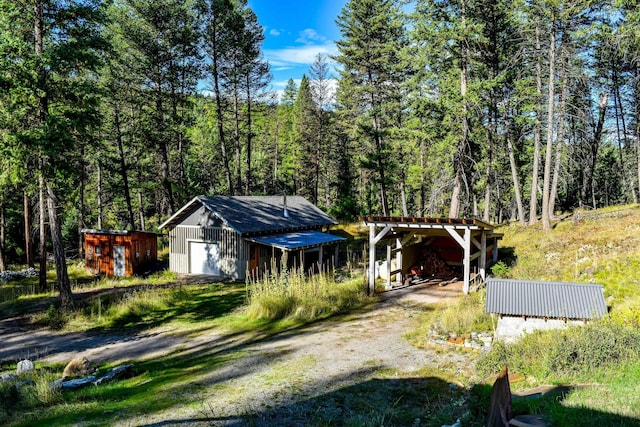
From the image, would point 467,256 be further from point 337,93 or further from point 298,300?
point 337,93

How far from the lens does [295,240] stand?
20.6 m

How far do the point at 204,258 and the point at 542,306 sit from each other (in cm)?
1629

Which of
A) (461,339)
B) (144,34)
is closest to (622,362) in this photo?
(461,339)

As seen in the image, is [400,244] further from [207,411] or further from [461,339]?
[207,411]

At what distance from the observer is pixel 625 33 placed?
571 inches

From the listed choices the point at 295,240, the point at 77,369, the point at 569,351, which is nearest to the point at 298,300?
the point at 77,369

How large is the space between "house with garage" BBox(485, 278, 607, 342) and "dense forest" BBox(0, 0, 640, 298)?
9975 mm

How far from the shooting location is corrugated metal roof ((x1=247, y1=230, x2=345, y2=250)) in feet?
63.3

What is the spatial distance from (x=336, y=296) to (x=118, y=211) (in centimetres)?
2880

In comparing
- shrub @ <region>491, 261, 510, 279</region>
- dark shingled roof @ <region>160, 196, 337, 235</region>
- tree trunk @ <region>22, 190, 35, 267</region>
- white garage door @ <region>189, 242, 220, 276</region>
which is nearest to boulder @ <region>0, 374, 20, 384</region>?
dark shingled roof @ <region>160, 196, 337, 235</region>

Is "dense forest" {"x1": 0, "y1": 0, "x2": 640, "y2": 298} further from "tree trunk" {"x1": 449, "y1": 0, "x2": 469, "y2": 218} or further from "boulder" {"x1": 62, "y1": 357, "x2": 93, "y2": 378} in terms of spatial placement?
"boulder" {"x1": 62, "y1": 357, "x2": 93, "y2": 378}

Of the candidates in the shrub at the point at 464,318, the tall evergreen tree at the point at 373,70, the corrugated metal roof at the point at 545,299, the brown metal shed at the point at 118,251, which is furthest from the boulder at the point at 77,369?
the tall evergreen tree at the point at 373,70

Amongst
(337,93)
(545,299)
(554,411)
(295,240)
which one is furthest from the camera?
(337,93)

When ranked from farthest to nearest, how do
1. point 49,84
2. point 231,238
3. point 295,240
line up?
point 295,240 → point 231,238 → point 49,84
